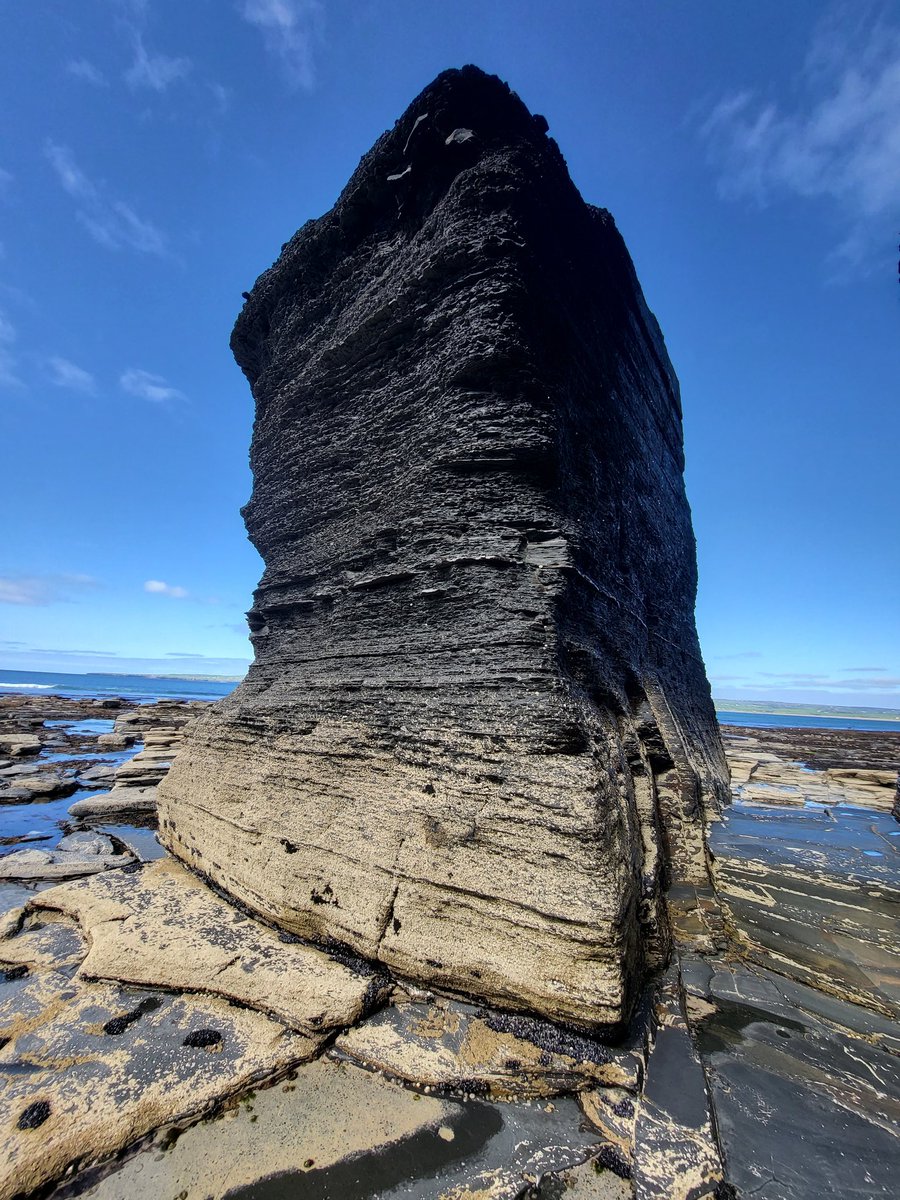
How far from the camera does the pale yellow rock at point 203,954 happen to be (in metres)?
3.58

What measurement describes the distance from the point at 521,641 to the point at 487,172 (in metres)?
5.78

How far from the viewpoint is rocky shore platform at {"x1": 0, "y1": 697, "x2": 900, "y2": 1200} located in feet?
7.79

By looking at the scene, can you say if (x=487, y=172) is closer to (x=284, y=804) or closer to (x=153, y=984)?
(x=284, y=804)

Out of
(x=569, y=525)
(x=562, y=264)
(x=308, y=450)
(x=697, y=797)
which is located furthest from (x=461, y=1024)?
(x=562, y=264)

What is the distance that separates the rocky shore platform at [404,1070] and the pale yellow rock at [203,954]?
0.02 meters

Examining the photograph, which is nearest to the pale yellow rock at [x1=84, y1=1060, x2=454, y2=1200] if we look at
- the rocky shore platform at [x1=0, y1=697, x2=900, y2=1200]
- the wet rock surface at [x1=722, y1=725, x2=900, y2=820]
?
the rocky shore platform at [x1=0, y1=697, x2=900, y2=1200]

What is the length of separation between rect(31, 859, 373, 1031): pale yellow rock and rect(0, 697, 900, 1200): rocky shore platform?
22 millimetres

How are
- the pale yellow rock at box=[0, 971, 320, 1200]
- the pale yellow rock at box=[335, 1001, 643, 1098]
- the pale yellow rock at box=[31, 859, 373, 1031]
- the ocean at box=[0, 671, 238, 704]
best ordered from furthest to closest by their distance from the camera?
the ocean at box=[0, 671, 238, 704] → the pale yellow rock at box=[31, 859, 373, 1031] → the pale yellow rock at box=[335, 1001, 643, 1098] → the pale yellow rock at box=[0, 971, 320, 1200]

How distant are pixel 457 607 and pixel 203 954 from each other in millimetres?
3763

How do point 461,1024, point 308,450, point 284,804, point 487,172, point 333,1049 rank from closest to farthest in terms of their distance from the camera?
point 333,1049, point 461,1024, point 284,804, point 487,172, point 308,450

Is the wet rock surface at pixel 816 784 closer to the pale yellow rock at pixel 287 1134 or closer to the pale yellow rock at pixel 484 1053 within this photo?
the pale yellow rock at pixel 484 1053

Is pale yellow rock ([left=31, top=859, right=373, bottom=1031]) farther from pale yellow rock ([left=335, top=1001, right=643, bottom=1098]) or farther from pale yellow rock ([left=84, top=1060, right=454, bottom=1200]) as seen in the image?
pale yellow rock ([left=84, top=1060, right=454, bottom=1200])

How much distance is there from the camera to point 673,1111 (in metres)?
2.72

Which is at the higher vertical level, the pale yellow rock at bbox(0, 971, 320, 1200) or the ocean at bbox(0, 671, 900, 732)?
the ocean at bbox(0, 671, 900, 732)
